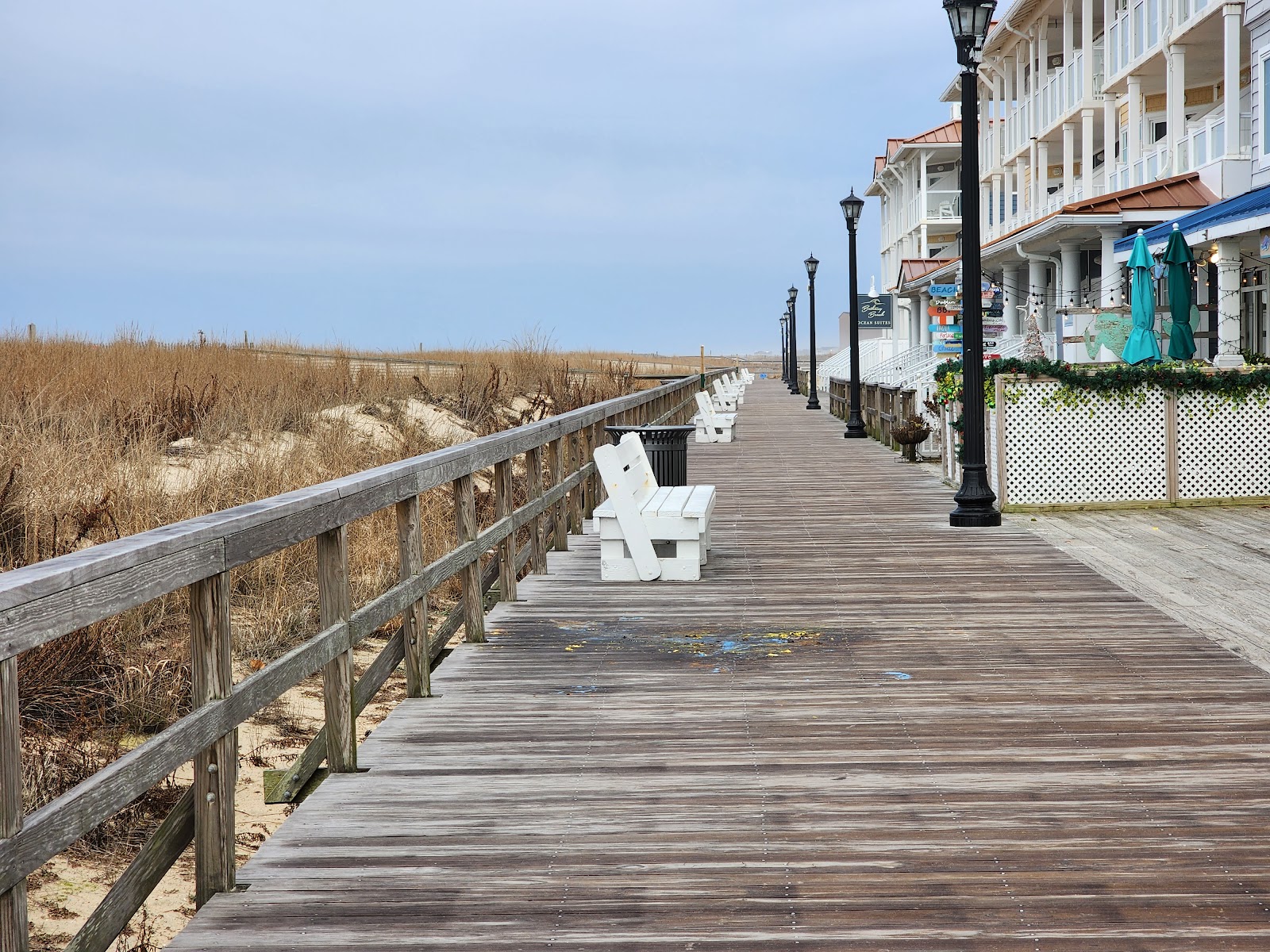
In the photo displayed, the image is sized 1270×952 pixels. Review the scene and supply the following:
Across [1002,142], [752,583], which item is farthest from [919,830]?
[1002,142]

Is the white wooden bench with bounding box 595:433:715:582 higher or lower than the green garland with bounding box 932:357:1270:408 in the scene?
lower

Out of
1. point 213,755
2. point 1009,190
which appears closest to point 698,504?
point 213,755

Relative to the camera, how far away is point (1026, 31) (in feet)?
127

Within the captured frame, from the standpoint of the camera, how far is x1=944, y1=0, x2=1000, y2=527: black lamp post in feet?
40.0

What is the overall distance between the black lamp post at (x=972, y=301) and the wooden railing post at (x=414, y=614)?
23.1 feet

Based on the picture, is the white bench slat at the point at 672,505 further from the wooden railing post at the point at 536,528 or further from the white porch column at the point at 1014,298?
the white porch column at the point at 1014,298

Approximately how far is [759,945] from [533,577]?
6251 millimetres

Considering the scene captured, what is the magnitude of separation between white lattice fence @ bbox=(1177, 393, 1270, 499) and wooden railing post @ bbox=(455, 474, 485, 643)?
8.42 m

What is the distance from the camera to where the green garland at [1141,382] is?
518 inches

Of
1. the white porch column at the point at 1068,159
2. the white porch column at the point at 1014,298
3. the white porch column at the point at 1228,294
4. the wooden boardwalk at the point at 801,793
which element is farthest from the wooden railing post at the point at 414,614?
the white porch column at the point at 1014,298

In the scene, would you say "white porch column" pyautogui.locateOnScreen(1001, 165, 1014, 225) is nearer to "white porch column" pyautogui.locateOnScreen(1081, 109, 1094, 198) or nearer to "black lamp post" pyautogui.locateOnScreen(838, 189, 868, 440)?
"white porch column" pyautogui.locateOnScreen(1081, 109, 1094, 198)

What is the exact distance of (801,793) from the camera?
4.76 meters

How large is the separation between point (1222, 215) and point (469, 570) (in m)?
14.9

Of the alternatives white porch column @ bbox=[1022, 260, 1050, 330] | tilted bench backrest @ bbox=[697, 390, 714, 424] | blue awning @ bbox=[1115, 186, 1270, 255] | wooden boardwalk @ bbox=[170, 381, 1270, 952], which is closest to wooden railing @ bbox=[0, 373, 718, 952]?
wooden boardwalk @ bbox=[170, 381, 1270, 952]
